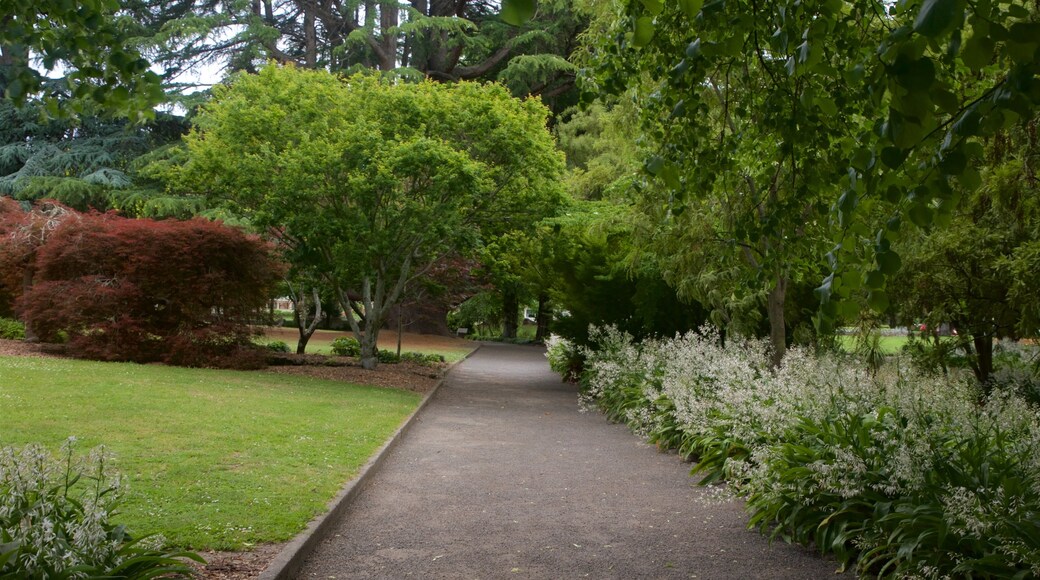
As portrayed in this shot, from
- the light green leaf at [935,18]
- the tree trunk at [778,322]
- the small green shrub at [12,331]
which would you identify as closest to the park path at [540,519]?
the tree trunk at [778,322]

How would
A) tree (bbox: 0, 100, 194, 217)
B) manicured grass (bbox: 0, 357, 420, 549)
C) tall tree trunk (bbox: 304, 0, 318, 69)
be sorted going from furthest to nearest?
tall tree trunk (bbox: 304, 0, 318, 69) → tree (bbox: 0, 100, 194, 217) → manicured grass (bbox: 0, 357, 420, 549)

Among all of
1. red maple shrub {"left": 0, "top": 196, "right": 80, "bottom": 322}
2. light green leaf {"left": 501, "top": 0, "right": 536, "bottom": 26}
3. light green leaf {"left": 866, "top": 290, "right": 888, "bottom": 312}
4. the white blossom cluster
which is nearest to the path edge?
the white blossom cluster

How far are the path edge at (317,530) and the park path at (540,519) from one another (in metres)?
0.08

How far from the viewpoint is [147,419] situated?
31.7ft

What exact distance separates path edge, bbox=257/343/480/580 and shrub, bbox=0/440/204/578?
578mm

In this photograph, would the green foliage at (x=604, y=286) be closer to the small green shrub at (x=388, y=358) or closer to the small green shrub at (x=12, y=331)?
the small green shrub at (x=388, y=358)

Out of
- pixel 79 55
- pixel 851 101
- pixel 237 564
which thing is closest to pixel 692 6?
pixel 851 101

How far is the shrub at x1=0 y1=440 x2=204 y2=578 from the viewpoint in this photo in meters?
3.60

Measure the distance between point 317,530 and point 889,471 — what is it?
3.93 meters

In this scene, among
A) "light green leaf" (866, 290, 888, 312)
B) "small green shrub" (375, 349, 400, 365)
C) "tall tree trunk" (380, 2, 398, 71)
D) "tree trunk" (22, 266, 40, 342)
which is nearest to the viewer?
"light green leaf" (866, 290, 888, 312)

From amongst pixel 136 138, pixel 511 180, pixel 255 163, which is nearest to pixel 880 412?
pixel 511 180

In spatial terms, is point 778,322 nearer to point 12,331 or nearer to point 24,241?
point 24,241

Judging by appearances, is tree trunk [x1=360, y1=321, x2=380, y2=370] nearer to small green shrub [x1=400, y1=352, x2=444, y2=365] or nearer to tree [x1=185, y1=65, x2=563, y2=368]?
tree [x1=185, y1=65, x2=563, y2=368]

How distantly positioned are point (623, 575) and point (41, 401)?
8.54 meters
